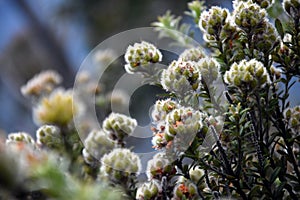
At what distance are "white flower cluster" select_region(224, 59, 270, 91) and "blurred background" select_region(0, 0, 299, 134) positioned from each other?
8.21 ft

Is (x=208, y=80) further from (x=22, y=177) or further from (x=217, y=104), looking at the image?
(x=22, y=177)

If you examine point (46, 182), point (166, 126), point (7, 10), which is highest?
point (7, 10)

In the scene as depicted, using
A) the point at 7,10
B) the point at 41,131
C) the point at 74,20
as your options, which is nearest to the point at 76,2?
the point at 74,20

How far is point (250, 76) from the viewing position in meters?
0.48

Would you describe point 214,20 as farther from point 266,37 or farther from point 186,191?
point 186,191

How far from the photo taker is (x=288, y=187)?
1.73 ft

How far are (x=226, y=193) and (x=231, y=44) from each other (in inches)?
7.3

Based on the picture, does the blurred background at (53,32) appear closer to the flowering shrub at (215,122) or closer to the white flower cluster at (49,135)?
the white flower cluster at (49,135)

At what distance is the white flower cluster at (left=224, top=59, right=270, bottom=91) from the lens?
0.48 m

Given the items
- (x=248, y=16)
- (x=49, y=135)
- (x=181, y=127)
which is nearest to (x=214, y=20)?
(x=248, y=16)

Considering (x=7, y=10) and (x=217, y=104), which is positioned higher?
(x=7, y=10)

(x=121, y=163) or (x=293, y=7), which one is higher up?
(x=293, y=7)

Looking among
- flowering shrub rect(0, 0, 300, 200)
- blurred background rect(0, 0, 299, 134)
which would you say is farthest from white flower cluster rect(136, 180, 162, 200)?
blurred background rect(0, 0, 299, 134)

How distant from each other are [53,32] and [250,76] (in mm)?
3211
